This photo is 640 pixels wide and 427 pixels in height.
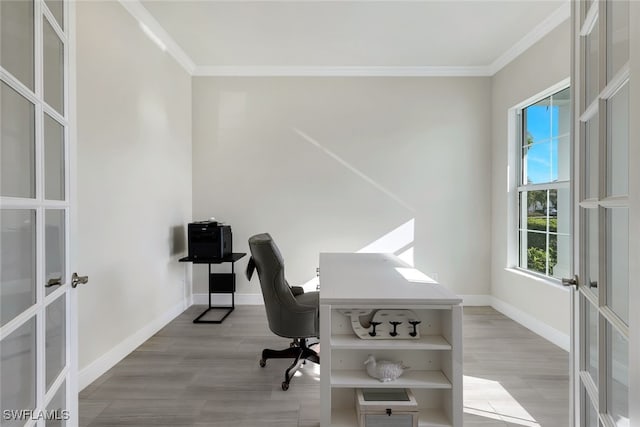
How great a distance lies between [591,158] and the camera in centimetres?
115

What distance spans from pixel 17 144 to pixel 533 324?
4.09 meters

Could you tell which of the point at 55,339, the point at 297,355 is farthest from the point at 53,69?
the point at 297,355

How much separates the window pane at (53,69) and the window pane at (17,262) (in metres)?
0.44

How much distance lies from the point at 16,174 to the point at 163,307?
289 centimetres

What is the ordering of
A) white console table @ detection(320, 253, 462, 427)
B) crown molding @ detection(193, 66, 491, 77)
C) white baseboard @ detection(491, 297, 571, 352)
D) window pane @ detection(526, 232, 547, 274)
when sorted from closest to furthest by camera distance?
1. white console table @ detection(320, 253, 462, 427)
2. white baseboard @ detection(491, 297, 571, 352)
3. window pane @ detection(526, 232, 547, 274)
4. crown molding @ detection(193, 66, 491, 77)

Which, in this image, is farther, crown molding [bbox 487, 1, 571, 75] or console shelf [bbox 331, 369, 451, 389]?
crown molding [bbox 487, 1, 571, 75]

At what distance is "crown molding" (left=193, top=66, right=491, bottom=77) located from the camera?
4227mm

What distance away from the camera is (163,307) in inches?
141

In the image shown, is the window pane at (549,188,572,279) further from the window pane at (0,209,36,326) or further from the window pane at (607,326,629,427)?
the window pane at (0,209,36,326)

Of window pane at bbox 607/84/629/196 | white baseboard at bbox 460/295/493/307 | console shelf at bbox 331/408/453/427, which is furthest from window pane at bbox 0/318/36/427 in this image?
white baseboard at bbox 460/295/493/307

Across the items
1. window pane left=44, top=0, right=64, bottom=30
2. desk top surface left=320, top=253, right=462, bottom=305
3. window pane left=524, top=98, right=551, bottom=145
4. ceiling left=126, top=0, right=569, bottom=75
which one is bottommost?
desk top surface left=320, top=253, right=462, bottom=305

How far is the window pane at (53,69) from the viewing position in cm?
117

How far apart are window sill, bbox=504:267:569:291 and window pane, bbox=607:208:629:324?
7.96 feet

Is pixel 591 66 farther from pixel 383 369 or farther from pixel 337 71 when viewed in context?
pixel 337 71
